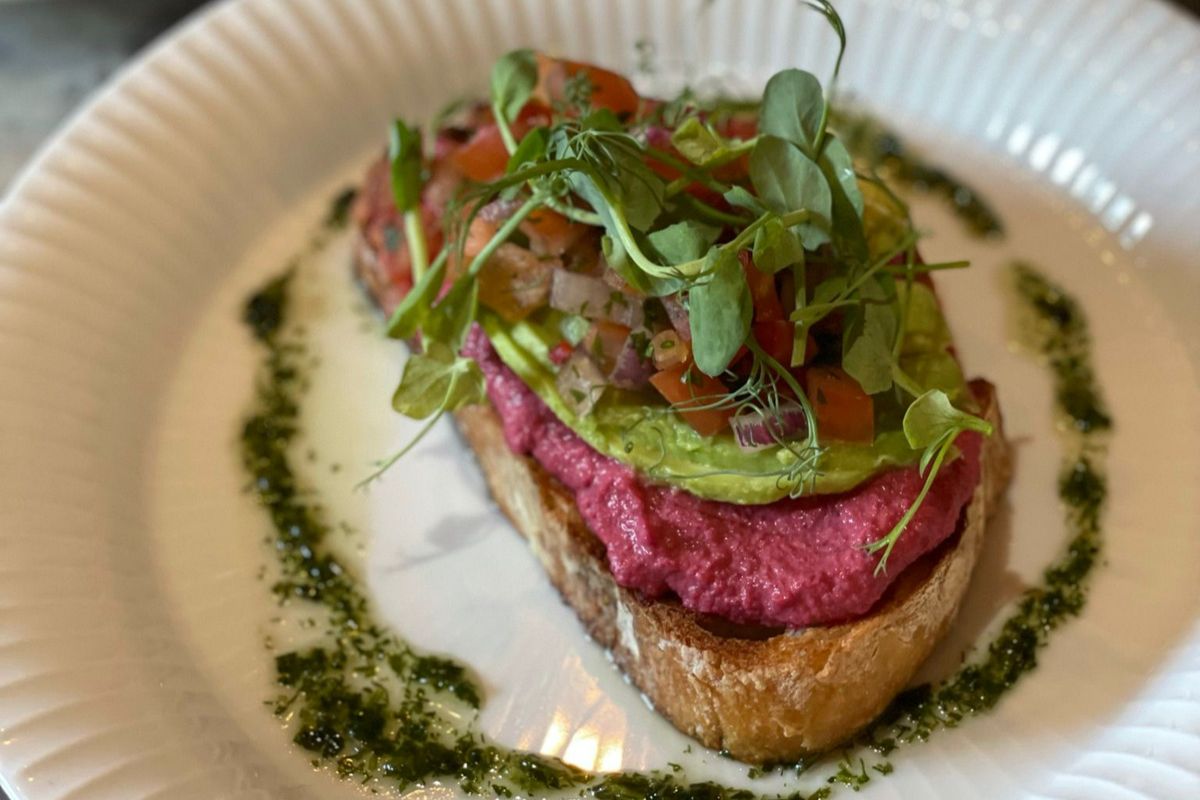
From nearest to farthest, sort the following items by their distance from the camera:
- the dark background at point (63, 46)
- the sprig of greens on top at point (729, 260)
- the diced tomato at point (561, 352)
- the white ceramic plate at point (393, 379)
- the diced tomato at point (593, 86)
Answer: the sprig of greens on top at point (729, 260) → the white ceramic plate at point (393, 379) → the diced tomato at point (561, 352) → the diced tomato at point (593, 86) → the dark background at point (63, 46)

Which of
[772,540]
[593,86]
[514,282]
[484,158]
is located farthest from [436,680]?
[593,86]

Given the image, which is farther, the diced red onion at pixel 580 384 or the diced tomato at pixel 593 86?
the diced tomato at pixel 593 86

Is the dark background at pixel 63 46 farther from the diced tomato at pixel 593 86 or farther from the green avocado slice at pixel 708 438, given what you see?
the green avocado slice at pixel 708 438

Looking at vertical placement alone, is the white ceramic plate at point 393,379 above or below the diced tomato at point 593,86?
below

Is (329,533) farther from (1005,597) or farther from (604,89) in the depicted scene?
(1005,597)

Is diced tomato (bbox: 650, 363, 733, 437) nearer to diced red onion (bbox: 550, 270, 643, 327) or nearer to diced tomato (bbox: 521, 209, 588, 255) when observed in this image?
diced red onion (bbox: 550, 270, 643, 327)

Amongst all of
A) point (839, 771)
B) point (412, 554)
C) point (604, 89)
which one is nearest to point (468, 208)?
point (604, 89)

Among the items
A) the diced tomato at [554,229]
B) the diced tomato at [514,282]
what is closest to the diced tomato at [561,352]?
the diced tomato at [514,282]
